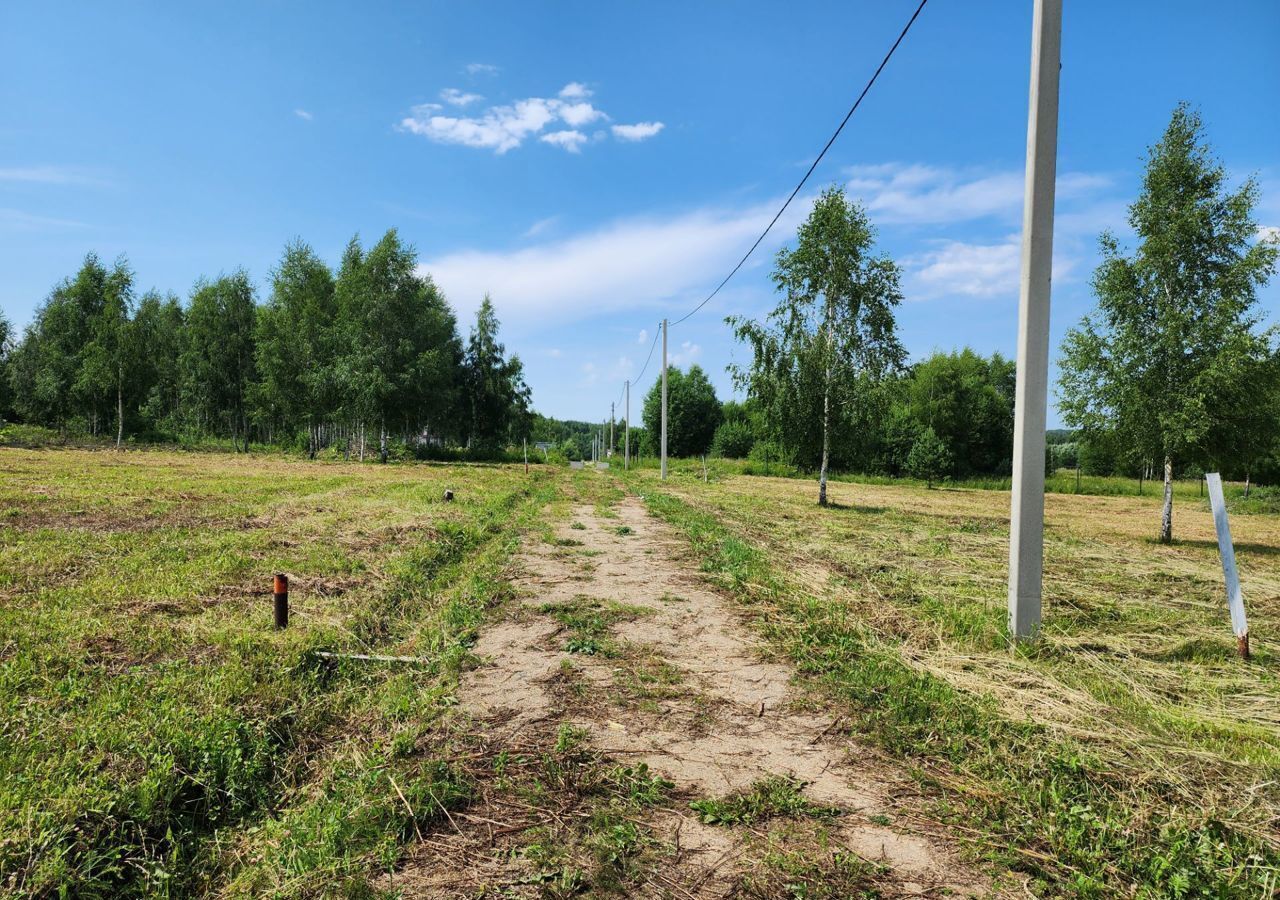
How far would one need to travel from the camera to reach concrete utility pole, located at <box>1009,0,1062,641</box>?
Answer: 6.50 metres

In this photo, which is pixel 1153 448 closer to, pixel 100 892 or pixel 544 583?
pixel 544 583

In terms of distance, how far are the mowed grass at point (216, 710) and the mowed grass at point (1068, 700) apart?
10.7 feet

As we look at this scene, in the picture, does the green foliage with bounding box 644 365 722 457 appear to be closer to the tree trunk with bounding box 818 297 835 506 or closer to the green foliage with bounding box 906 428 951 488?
the green foliage with bounding box 906 428 951 488

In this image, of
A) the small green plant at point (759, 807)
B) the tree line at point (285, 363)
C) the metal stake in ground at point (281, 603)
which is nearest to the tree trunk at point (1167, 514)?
the small green plant at point (759, 807)

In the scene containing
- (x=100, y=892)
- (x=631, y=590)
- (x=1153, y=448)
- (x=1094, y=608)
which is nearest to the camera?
(x=100, y=892)

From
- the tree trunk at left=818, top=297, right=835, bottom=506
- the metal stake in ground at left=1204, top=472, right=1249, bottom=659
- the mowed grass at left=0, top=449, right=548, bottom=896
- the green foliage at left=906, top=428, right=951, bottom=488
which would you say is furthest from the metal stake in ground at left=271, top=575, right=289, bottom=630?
the green foliage at left=906, top=428, right=951, bottom=488

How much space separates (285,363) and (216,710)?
49.8 meters

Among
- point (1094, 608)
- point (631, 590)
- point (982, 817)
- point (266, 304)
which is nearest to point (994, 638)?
point (1094, 608)

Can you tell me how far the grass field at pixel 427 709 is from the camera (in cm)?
326

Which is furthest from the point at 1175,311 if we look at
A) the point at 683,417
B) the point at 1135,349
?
the point at 683,417

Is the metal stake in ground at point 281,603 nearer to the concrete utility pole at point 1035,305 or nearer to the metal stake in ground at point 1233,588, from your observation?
the concrete utility pole at point 1035,305

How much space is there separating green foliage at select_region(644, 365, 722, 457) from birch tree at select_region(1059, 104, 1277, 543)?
6735 centimetres

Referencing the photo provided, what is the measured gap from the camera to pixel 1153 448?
1889 centimetres

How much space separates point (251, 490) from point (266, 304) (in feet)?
125
